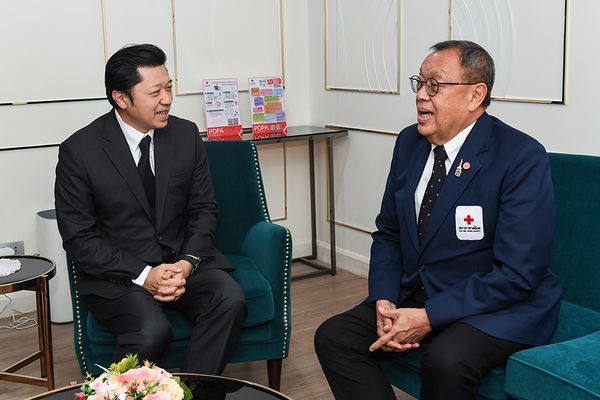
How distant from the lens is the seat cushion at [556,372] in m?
2.21

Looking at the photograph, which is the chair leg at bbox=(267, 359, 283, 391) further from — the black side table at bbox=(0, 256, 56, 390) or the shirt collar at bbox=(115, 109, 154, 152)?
the shirt collar at bbox=(115, 109, 154, 152)

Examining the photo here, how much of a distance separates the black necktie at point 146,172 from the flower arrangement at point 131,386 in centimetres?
141

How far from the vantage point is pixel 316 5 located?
5.01 meters

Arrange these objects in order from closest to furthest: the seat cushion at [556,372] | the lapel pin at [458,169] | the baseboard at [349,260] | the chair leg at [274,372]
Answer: the seat cushion at [556,372]
the lapel pin at [458,169]
the chair leg at [274,372]
the baseboard at [349,260]

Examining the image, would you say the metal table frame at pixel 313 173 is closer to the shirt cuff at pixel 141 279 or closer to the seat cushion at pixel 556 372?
the shirt cuff at pixel 141 279

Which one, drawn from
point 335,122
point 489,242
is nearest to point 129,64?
point 489,242

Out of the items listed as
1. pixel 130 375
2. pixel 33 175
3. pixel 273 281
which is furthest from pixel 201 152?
pixel 130 375

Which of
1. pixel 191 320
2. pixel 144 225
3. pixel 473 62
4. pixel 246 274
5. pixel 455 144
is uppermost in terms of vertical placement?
pixel 473 62

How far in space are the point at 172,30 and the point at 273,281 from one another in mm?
2009

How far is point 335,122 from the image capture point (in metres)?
5.00

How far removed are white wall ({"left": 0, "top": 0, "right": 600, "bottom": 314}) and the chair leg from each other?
1.54 meters

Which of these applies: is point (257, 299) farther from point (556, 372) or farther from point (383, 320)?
point (556, 372)

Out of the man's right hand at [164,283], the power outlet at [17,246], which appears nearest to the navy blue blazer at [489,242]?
the man's right hand at [164,283]

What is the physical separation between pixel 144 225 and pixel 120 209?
0.37ft
